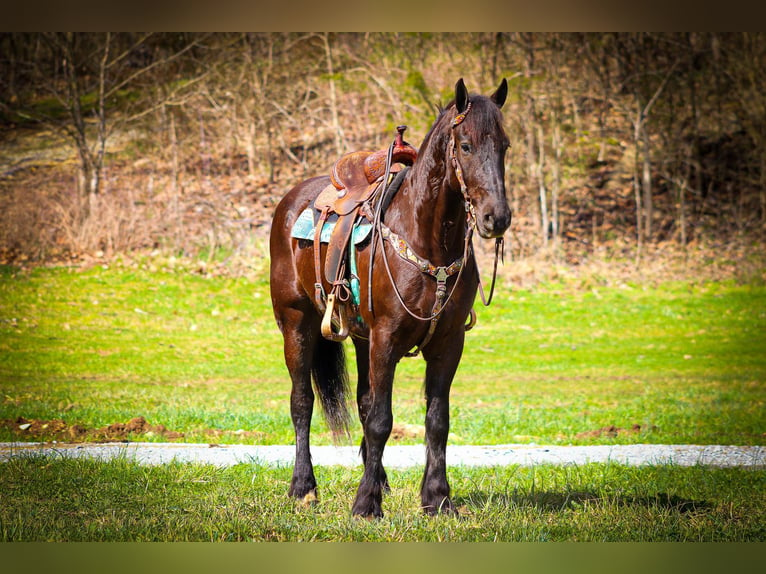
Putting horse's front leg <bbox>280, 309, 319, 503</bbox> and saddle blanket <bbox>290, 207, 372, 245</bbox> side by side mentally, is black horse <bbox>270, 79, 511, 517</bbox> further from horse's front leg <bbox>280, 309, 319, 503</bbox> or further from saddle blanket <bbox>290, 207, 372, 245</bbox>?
horse's front leg <bbox>280, 309, 319, 503</bbox>

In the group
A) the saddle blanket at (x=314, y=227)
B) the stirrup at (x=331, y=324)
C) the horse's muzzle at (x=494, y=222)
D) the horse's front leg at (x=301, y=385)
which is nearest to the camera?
the horse's muzzle at (x=494, y=222)

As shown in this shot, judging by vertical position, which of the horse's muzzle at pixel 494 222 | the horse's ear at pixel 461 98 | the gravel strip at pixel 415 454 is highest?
the horse's ear at pixel 461 98

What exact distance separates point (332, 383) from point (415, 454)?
159 cm

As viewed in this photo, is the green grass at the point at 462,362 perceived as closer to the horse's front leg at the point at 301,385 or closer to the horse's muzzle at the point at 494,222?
the horse's front leg at the point at 301,385

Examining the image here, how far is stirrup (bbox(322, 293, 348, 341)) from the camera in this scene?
189 inches

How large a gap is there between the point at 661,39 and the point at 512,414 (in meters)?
11.5

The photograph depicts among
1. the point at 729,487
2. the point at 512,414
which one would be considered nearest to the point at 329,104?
the point at 512,414

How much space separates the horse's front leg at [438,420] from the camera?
4.47 m

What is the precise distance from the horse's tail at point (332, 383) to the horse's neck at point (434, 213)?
1.28 m

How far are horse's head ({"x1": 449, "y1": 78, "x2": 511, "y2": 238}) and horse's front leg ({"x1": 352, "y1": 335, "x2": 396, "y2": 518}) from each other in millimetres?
869

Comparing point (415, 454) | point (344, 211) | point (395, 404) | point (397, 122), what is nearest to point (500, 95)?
point (344, 211)

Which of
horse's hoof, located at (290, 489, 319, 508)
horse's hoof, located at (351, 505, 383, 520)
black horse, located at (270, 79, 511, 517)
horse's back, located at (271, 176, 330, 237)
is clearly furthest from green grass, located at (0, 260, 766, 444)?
black horse, located at (270, 79, 511, 517)

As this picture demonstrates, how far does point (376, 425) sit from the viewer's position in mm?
4406

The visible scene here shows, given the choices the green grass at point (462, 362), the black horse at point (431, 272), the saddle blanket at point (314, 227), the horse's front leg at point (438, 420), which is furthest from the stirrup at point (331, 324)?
the green grass at point (462, 362)
